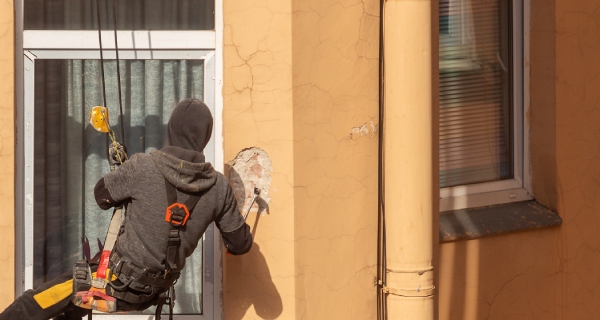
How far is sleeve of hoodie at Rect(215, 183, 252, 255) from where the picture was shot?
4.29 metres

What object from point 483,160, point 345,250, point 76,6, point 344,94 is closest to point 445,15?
point 483,160

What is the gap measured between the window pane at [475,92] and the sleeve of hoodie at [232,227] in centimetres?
204

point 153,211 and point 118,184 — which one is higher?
point 118,184

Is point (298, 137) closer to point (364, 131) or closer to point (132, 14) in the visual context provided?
point (364, 131)

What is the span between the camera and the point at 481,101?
20.8 ft

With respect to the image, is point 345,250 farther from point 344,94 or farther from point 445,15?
point 445,15

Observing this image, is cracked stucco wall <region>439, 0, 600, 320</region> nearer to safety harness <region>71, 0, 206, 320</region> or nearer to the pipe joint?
the pipe joint

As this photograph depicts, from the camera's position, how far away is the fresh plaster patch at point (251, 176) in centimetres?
477

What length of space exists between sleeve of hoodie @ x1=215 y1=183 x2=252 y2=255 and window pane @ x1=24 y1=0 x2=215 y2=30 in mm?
1050

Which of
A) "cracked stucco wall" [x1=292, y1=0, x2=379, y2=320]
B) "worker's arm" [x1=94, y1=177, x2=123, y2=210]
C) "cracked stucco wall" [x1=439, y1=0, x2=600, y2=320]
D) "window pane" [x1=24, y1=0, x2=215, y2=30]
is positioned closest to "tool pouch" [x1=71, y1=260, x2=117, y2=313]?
"worker's arm" [x1=94, y1=177, x2=123, y2=210]

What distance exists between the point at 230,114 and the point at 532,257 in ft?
7.68

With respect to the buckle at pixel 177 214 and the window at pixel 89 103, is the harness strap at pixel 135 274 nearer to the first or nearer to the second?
the buckle at pixel 177 214

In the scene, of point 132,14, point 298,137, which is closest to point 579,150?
point 298,137
